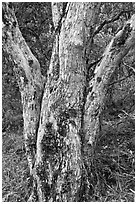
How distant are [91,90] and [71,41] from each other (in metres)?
0.59

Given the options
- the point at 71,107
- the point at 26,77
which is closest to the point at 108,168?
the point at 71,107

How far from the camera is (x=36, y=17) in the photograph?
5059 millimetres

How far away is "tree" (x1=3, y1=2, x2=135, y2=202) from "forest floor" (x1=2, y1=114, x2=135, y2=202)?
0.24 meters

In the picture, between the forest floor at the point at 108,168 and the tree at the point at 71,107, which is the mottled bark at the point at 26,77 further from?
the forest floor at the point at 108,168

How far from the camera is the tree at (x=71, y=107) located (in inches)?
116

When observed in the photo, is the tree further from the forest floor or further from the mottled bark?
the forest floor

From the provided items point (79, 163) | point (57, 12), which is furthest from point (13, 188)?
point (57, 12)

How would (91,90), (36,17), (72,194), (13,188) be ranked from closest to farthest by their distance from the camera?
(72,194)
(91,90)
(13,188)
(36,17)

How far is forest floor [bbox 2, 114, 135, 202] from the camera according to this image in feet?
10.5

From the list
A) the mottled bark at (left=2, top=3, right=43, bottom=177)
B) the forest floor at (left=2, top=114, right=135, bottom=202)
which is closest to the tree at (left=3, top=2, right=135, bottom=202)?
the mottled bark at (left=2, top=3, right=43, bottom=177)

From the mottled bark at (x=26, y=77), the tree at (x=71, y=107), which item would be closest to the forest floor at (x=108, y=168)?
the tree at (x=71, y=107)

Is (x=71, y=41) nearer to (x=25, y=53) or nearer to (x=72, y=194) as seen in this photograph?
(x=25, y=53)

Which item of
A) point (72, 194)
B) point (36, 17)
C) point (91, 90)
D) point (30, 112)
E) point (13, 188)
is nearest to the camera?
point (72, 194)

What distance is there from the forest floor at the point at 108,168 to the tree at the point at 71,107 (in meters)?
0.24
